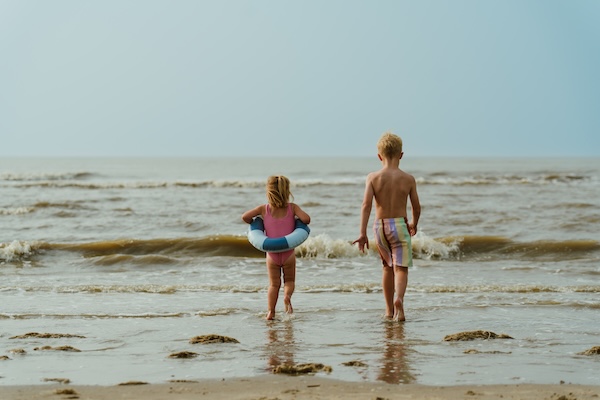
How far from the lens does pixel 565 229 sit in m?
15.5

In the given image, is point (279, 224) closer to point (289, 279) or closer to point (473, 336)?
point (289, 279)

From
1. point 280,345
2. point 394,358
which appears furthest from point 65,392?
point 394,358

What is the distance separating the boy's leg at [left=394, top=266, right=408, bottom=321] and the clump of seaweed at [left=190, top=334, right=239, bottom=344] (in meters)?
1.65

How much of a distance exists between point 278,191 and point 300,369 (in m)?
2.46

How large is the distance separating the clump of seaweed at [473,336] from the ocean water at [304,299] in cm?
14

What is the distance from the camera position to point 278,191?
23.0 feet

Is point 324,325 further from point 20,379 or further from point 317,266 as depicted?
point 317,266

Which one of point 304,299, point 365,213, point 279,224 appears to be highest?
point 365,213

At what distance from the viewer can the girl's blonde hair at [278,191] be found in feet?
23.0

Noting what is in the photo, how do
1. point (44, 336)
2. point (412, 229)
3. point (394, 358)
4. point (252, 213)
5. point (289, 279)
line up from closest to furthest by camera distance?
point (394, 358), point (44, 336), point (412, 229), point (252, 213), point (289, 279)

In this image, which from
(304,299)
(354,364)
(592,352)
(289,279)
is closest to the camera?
(354,364)

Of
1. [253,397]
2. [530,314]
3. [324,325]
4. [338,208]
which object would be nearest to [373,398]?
[253,397]

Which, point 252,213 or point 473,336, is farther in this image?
point 252,213

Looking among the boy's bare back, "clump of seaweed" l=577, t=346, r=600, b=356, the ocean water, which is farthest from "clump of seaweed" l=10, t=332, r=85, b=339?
"clump of seaweed" l=577, t=346, r=600, b=356
